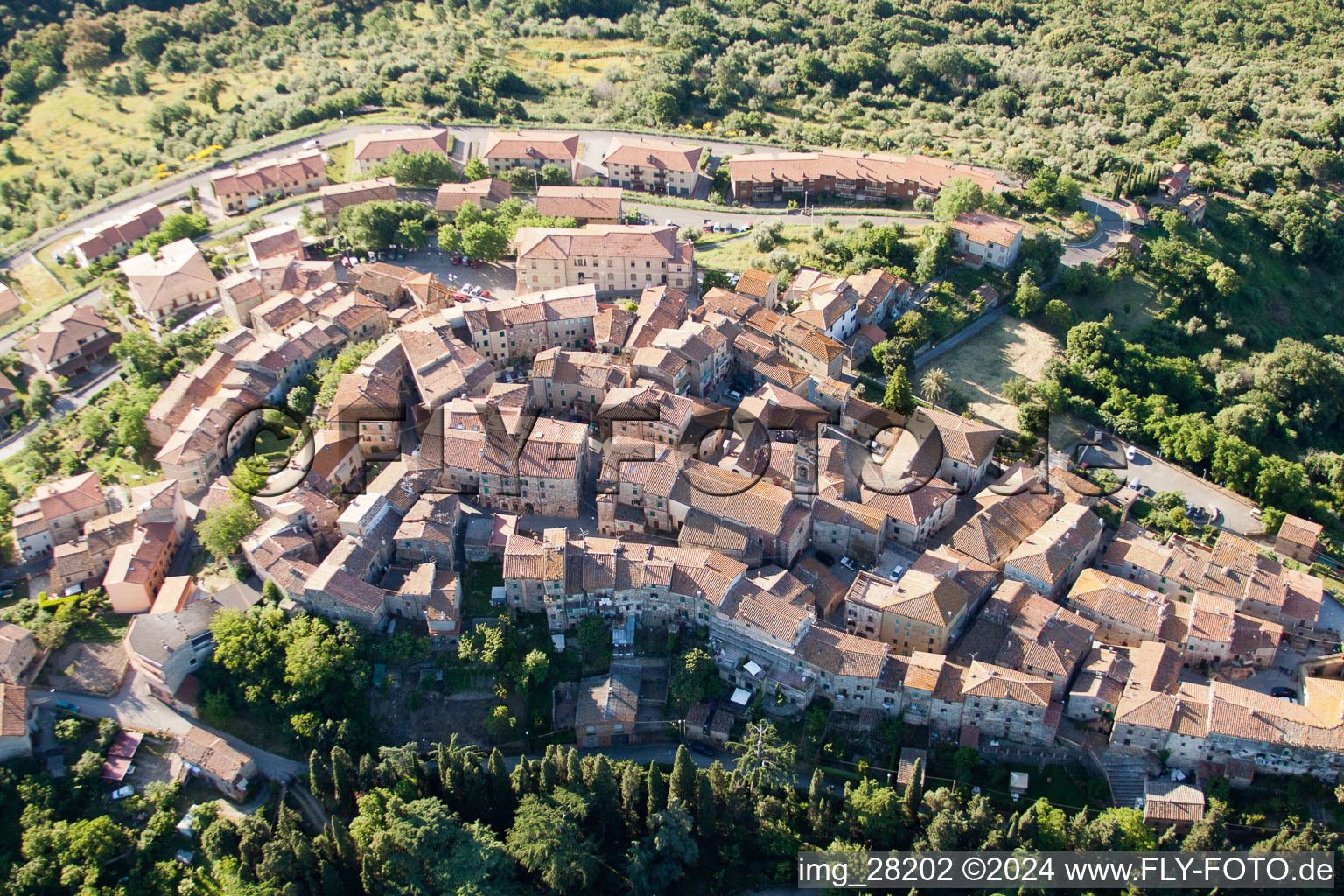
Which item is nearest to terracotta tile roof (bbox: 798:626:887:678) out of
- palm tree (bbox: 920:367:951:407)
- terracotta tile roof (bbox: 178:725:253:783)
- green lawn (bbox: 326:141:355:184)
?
palm tree (bbox: 920:367:951:407)

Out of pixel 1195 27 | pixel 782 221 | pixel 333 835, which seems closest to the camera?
pixel 333 835

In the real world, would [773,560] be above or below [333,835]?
above

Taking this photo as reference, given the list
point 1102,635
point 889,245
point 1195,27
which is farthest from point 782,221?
point 1195,27

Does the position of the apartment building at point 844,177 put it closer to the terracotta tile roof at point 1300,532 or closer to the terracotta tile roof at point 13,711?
the terracotta tile roof at point 1300,532

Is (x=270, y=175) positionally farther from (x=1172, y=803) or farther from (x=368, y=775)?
(x=1172, y=803)

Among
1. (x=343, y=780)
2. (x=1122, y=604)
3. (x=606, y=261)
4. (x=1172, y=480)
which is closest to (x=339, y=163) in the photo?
(x=606, y=261)

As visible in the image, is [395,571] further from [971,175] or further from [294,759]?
[971,175]
